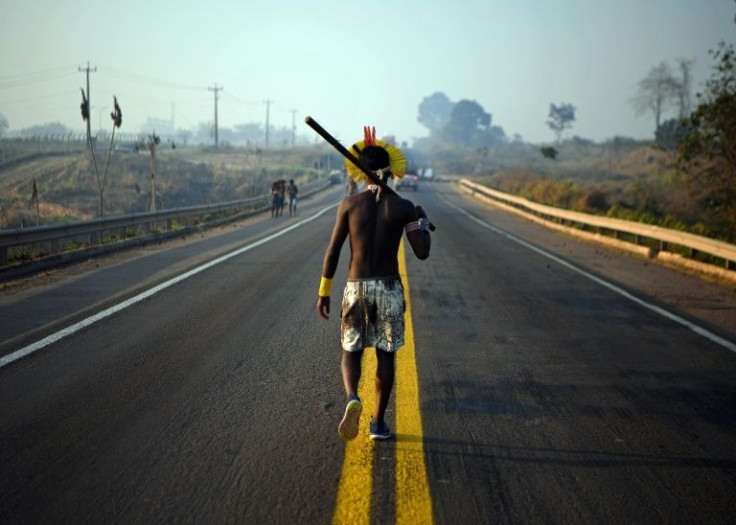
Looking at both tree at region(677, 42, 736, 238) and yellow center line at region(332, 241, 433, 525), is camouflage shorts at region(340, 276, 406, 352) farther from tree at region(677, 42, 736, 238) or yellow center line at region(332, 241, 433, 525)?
tree at region(677, 42, 736, 238)

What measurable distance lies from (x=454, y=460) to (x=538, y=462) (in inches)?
19.9

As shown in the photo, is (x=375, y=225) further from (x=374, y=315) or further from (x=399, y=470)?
(x=399, y=470)

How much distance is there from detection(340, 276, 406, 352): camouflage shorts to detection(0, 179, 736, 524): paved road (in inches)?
26.1

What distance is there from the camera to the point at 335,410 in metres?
4.88

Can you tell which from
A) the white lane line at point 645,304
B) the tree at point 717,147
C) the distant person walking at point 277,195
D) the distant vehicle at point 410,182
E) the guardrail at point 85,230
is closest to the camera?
the white lane line at point 645,304

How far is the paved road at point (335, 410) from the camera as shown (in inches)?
139

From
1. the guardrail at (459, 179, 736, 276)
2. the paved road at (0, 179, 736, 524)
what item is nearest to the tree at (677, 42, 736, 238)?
the guardrail at (459, 179, 736, 276)

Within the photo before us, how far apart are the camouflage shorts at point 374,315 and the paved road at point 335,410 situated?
66cm

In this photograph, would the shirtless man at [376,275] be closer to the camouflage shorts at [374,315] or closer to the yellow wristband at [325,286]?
the camouflage shorts at [374,315]

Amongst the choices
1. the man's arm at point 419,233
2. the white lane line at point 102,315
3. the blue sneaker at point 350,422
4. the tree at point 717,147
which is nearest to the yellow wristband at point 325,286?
the man's arm at point 419,233

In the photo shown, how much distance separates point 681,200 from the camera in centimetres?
2864

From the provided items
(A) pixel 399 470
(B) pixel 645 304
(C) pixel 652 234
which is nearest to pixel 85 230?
(B) pixel 645 304

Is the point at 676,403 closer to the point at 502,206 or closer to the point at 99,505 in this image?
the point at 99,505

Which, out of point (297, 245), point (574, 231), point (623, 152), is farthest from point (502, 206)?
point (623, 152)
